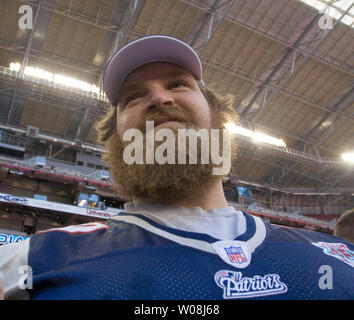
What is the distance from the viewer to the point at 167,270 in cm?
90

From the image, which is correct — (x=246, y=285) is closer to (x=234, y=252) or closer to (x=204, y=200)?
(x=234, y=252)

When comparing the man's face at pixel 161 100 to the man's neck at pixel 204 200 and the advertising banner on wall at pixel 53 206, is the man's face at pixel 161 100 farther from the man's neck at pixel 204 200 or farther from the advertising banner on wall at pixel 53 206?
the advertising banner on wall at pixel 53 206

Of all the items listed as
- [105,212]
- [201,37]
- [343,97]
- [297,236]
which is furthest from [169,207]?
[343,97]

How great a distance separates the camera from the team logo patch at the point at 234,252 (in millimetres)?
961

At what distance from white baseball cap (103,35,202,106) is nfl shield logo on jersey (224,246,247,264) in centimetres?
91

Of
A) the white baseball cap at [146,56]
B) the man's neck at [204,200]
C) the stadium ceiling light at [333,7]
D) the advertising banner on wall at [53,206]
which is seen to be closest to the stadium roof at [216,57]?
the stadium ceiling light at [333,7]

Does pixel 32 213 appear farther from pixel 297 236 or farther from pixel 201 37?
pixel 297 236

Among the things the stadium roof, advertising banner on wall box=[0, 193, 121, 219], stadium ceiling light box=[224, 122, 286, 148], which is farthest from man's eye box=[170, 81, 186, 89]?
stadium ceiling light box=[224, 122, 286, 148]

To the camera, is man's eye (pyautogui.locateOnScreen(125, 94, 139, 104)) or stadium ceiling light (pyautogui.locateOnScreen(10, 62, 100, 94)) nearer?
man's eye (pyautogui.locateOnScreen(125, 94, 139, 104))

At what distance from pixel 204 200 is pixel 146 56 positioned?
2.35ft

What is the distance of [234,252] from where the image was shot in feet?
3.26

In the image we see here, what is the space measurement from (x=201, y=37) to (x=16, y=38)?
952 cm
